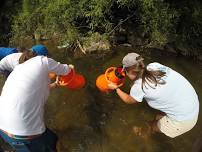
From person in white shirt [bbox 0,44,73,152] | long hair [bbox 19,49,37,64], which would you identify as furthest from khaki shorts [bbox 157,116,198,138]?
long hair [bbox 19,49,37,64]

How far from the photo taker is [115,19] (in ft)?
20.4

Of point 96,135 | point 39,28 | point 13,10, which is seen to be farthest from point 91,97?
point 13,10

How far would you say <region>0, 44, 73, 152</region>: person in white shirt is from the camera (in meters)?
3.47

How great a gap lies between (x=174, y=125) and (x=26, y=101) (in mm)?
1669

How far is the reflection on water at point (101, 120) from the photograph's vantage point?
5031 mm

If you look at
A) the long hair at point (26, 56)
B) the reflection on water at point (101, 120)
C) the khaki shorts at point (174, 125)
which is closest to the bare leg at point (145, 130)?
the reflection on water at point (101, 120)

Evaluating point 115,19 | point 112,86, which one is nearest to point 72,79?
point 112,86

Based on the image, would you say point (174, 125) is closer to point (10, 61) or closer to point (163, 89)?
point (163, 89)

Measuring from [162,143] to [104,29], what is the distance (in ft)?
6.96

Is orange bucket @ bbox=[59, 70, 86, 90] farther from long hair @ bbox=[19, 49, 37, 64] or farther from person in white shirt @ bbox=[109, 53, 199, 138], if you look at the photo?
person in white shirt @ bbox=[109, 53, 199, 138]

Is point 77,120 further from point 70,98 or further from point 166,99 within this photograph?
point 166,99

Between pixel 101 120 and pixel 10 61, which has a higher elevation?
pixel 10 61

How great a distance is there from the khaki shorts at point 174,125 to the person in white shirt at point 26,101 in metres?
1.38

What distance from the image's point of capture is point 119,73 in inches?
173
